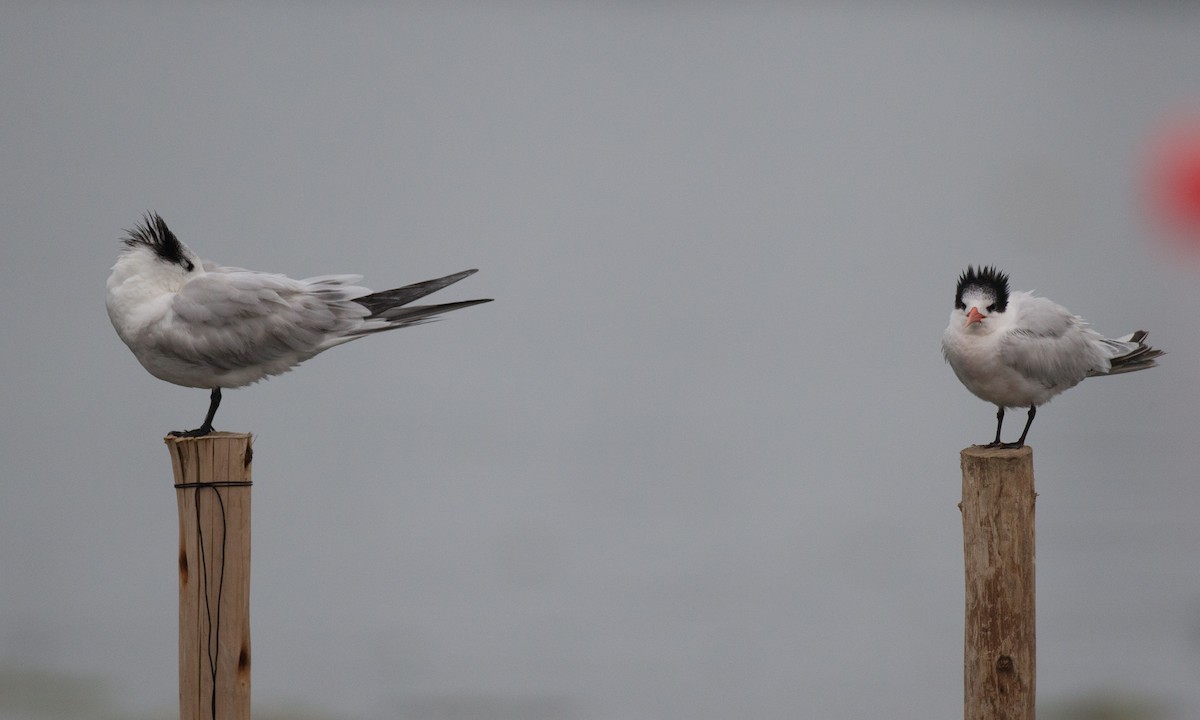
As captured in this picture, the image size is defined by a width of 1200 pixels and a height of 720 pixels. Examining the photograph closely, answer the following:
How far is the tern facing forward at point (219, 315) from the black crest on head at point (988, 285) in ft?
4.86

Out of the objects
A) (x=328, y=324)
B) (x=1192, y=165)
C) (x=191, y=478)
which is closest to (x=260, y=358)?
(x=328, y=324)

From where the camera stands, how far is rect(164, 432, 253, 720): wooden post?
3.18 metres

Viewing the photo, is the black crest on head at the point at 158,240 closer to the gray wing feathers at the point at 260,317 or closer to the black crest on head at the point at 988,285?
the gray wing feathers at the point at 260,317

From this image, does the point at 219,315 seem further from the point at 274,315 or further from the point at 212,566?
the point at 212,566

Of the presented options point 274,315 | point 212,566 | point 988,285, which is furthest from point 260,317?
point 988,285

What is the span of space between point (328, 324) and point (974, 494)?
1.90m

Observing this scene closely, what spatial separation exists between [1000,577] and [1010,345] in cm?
67

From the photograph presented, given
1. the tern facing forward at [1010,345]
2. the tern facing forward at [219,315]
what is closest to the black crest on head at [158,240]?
the tern facing forward at [219,315]

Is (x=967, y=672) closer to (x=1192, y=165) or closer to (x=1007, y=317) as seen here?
(x=1007, y=317)

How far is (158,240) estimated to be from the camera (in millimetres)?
3408

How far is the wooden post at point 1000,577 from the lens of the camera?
3463 mm

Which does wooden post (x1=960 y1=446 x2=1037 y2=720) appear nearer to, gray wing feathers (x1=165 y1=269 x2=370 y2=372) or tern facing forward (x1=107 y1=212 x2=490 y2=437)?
tern facing forward (x1=107 y1=212 x2=490 y2=437)

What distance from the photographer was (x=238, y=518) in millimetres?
3203

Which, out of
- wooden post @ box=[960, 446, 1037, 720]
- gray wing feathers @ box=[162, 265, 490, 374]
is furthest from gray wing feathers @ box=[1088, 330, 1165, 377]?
gray wing feathers @ box=[162, 265, 490, 374]
